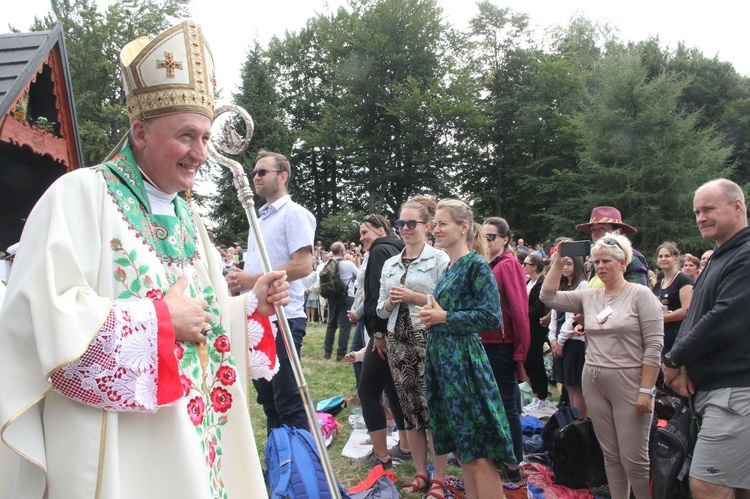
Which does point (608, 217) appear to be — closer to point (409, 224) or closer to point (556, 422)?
point (556, 422)

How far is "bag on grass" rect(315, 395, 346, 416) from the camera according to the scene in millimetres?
6132

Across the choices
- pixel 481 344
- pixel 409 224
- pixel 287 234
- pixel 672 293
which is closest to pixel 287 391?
pixel 287 234

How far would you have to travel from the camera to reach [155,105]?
2.01 metres

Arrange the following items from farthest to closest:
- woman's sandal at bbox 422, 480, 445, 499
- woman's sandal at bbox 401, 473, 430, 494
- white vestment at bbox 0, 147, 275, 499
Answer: woman's sandal at bbox 401, 473, 430, 494 < woman's sandal at bbox 422, 480, 445, 499 < white vestment at bbox 0, 147, 275, 499

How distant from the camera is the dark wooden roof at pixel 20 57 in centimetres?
433

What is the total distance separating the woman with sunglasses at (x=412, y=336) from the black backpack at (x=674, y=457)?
1517 millimetres

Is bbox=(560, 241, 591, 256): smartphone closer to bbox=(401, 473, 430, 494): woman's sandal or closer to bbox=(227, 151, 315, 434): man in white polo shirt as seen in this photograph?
bbox=(227, 151, 315, 434): man in white polo shirt

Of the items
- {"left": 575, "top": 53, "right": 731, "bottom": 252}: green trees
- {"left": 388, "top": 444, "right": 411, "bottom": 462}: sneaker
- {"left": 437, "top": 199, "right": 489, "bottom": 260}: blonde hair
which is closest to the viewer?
{"left": 437, "top": 199, "right": 489, "bottom": 260}: blonde hair

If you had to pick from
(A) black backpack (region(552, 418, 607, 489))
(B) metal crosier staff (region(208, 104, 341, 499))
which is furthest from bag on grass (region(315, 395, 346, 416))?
(B) metal crosier staff (region(208, 104, 341, 499))

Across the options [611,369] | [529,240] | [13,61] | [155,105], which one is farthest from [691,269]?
[529,240]

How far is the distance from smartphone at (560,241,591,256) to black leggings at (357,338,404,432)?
1.67m

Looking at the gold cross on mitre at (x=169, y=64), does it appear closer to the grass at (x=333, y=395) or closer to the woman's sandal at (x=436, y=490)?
the woman's sandal at (x=436, y=490)

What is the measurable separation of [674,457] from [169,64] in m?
3.43

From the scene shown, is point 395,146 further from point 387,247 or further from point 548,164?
point 387,247
